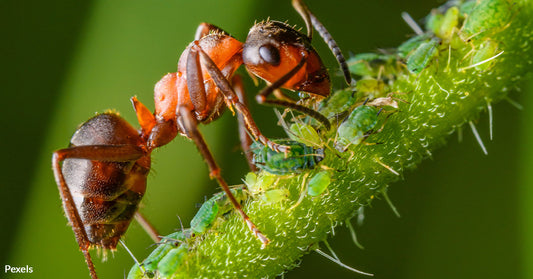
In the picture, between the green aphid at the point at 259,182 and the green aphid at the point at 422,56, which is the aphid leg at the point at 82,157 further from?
the green aphid at the point at 422,56

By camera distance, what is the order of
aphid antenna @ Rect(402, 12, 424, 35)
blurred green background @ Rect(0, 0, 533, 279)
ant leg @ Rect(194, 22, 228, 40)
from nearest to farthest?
aphid antenna @ Rect(402, 12, 424, 35)
blurred green background @ Rect(0, 0, 533, 279)
ant leg @ Rect(194, 22, 228, 40)

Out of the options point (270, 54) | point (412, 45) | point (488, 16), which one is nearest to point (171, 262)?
point (412, 45)

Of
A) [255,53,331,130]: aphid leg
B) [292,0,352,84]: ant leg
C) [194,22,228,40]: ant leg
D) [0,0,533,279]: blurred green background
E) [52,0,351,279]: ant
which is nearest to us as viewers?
[255,53,331,130]: aphid leg

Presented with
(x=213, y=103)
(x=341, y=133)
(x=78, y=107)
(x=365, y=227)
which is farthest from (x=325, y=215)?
(x=78, y=107)

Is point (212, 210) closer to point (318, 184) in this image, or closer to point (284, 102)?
point (318, 184)

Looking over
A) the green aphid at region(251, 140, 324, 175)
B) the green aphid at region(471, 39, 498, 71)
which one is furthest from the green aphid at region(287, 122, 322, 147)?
the green aphid at region(471, 39, 498, 71)

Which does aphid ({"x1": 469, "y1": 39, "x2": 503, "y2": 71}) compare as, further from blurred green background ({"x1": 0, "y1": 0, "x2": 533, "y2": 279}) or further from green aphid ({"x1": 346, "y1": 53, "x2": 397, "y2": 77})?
blurred green background ({"x1": 0, "y1": 0, "x2": 533, "y2": 279})
